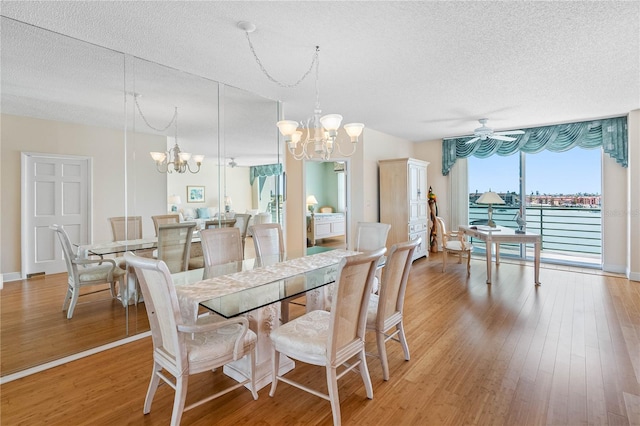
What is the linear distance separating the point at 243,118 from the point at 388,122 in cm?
259

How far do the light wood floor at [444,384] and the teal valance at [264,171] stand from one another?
223 centimetres

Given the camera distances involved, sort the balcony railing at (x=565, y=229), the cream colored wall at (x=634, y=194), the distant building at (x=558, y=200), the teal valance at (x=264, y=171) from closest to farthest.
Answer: the teal valance at (x=264, y=171) → the cream colored wall at (x=634, y=194) → the distant building at (x=558, y=200) → the balcony railing at (x=565, y=229)

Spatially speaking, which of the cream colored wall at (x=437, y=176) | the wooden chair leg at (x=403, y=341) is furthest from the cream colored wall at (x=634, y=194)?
the wooden chair leg at (x=403, y=341)

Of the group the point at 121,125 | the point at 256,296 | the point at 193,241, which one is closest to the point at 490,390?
the point at 256,296

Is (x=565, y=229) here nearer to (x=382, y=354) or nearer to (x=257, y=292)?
(x=382, y=354)

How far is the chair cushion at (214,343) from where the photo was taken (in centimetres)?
178

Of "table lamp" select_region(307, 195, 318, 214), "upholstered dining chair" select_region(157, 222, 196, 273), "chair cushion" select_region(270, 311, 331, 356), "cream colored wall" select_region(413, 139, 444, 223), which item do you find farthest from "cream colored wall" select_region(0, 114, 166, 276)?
"table lamp" select_region(307, 195, 318, 214)

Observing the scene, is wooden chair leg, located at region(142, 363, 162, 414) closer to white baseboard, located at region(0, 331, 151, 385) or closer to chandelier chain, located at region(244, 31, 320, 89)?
white baseboard, located at region(0, 331, 151, 385)

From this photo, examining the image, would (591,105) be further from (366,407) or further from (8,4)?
(8,4)

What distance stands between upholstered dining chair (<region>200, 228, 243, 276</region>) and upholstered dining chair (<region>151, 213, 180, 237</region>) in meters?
0.68

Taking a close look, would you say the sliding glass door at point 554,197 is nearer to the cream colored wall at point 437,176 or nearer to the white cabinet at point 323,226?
the cream colored wall at point 437,176

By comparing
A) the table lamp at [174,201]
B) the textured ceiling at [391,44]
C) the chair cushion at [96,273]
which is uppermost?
the textured ceiling at [391,44]

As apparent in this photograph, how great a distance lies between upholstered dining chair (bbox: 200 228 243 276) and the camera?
9.62ft

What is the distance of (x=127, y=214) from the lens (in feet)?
10.1
